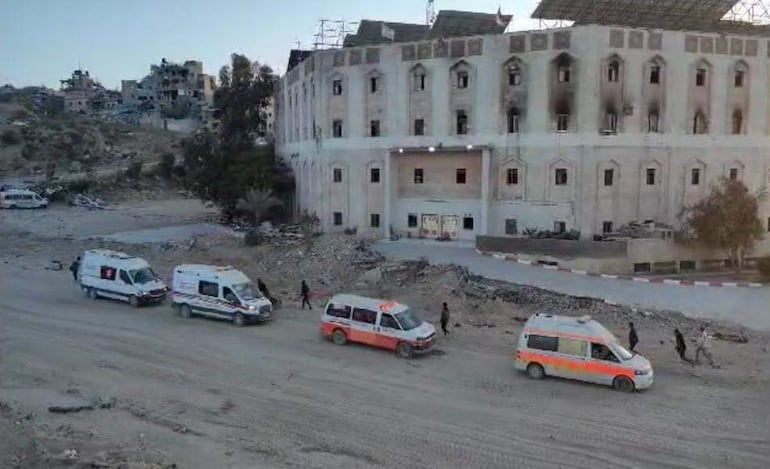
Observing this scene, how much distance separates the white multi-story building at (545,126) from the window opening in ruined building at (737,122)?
72 mm

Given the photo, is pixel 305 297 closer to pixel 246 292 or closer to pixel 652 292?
pixel 246 292

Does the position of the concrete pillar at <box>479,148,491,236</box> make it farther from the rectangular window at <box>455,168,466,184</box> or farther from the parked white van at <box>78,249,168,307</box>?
the parked white van at <box>78,249,168,307</box>

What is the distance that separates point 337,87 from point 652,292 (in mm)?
22564

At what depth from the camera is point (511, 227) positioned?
37.8m

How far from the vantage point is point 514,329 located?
23391 millimetres

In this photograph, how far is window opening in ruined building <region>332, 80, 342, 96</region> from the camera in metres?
41.3

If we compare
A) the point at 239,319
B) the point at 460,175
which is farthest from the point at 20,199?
the point at 239,319

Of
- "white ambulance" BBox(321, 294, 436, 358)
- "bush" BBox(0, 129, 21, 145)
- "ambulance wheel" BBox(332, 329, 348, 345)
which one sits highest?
"bush" BBox(0, 129, 21, 145)

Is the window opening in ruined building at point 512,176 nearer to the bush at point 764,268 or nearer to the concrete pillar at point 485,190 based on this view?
the concrete pillar at point 485,190

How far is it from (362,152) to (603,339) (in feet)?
82.4

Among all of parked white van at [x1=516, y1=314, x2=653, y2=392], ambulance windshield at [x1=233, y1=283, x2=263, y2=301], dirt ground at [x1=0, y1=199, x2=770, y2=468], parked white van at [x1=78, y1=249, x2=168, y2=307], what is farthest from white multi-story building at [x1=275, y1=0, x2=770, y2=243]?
parked white van at [x1=516, y1=314, x2=653, y2=392]

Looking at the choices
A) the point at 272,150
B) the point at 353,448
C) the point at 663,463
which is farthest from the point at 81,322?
the point at 272,150

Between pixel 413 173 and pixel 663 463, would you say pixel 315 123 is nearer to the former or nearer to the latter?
pixel 413 173

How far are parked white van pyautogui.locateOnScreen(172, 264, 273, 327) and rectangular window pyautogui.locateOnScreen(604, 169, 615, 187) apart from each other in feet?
68.5
